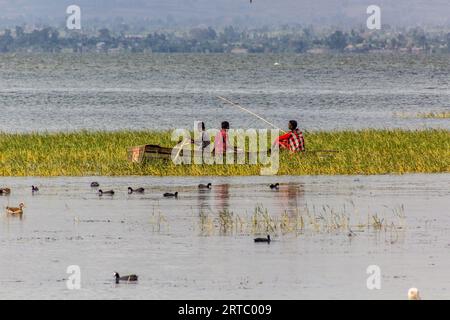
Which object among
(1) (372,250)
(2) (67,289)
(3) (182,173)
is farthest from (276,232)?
(3) (182,173)

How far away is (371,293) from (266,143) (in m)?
24.8

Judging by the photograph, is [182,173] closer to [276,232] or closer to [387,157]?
[387,157]

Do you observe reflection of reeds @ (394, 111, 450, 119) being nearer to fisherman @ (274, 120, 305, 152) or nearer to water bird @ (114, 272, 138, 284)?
fisherman @ (274, 120, 305, 152)

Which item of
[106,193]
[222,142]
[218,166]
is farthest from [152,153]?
[106,193]

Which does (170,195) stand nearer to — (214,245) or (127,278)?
(214,245)

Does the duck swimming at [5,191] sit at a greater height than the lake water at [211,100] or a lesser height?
lesser

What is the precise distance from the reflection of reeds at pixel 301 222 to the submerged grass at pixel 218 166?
26.0ft

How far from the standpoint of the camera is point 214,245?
26.5 m

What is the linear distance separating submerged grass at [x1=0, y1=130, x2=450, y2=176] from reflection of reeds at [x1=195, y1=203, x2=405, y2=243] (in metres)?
7.92

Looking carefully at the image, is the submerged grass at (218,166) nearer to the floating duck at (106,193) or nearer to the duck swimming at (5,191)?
the duck swimming at (5,191)

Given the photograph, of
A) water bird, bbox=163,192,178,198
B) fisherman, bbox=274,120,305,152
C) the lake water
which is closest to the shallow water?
water bird, bbox=163,192,178,198

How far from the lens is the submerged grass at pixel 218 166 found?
39375mm

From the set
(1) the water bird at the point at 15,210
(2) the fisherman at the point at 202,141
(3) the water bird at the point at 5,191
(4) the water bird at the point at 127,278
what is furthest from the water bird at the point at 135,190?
(4) the water bird at the point at 127,278

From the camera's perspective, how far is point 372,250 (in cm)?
2584
